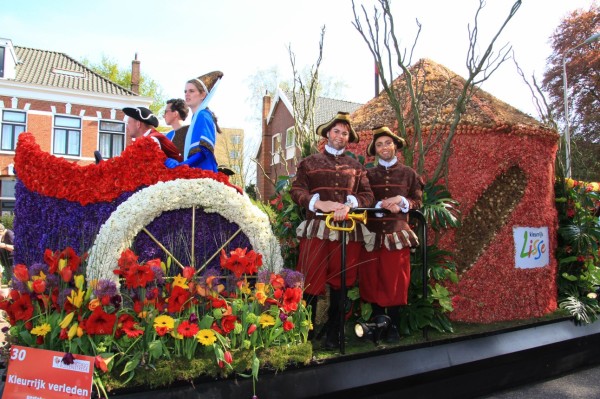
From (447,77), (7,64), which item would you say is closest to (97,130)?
(7,64)

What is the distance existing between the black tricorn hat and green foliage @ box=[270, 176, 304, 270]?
1228mm

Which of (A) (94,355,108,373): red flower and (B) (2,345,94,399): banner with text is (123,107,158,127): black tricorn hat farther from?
(A) (94,355,108,373): red flower

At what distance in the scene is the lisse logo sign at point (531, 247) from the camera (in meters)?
4.77

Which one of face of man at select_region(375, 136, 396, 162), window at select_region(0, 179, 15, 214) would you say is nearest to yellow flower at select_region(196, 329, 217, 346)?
face of man at select_region(375, 136, 396, 162)

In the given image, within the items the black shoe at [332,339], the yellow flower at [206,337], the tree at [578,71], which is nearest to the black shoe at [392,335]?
the black shoe at [332,339]

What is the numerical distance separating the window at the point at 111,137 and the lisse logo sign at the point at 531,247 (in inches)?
697

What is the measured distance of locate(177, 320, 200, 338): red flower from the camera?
2604mm

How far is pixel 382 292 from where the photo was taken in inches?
147

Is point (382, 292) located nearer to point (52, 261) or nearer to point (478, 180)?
point (478, 180)

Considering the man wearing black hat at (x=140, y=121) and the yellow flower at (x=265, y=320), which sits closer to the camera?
the yellow flower at (x=265, y=320)

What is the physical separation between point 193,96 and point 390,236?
1858 millimetres

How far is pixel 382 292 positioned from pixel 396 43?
7.61ft

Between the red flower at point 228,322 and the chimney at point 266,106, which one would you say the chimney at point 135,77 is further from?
the red flower at point 228,322

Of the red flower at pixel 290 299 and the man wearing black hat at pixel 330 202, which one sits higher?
the man wearing black hat at pixel 330 202
